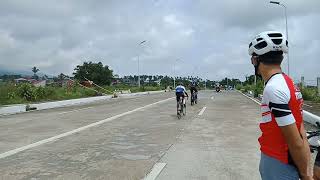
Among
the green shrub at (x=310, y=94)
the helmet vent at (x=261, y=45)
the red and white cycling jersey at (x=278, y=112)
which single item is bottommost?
the green shrub at (x=310, y=94)

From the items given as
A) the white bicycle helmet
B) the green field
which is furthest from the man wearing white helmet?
the green field

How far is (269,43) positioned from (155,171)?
5.57 m

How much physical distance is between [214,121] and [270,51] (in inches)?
624

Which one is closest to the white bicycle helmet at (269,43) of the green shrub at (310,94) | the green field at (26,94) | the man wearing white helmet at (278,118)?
the man wearing white helmet at (278,118)

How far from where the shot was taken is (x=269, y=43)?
3344mm

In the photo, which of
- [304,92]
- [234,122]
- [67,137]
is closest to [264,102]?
[67,137]

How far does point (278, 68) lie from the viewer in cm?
343

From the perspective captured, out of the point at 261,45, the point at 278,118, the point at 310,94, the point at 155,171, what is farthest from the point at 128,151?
the point at 310,94

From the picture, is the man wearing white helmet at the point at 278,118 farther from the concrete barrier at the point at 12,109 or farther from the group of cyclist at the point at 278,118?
the concrete barrier at the point at 12,109

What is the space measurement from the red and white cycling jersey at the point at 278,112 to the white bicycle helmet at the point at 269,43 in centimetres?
20

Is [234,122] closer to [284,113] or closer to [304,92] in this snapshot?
[284,113]

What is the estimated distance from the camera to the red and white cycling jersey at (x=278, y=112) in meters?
3.18

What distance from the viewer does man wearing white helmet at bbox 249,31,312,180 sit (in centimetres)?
317

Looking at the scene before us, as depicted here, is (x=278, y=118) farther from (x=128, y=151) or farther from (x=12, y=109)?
(x=12, y=109)
